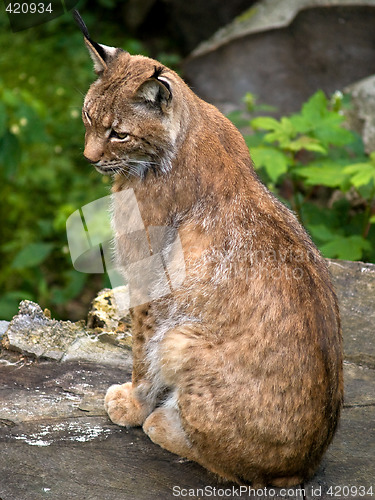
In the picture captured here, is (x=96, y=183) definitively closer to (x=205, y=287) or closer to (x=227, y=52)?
(x=227, y=52)

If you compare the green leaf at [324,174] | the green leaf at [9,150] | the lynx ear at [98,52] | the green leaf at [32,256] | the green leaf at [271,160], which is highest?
the lynx ear at [98,52]

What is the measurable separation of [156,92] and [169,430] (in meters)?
1.46

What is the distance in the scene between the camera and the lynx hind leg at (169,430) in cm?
302

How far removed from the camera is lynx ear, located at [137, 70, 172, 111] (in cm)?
A: 284

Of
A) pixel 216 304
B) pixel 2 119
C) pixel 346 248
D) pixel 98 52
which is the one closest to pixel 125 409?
pixel 216 304

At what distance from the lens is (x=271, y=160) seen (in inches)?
188

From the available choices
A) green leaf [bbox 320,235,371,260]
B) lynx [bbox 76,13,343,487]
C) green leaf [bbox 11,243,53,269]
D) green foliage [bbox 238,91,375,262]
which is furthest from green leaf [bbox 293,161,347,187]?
green leaf [bbox 11,243,53,269]

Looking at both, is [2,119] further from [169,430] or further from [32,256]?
[169,430]

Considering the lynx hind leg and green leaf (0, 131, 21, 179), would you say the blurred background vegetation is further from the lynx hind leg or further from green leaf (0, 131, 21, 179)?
the lynx hind leg

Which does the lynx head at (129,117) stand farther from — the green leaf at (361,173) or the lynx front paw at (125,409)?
the green leaf at (361,173)

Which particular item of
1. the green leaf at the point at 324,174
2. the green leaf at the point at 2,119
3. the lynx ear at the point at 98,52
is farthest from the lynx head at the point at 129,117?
the green leaf at the point at 2,119

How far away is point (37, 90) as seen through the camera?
7.82 m

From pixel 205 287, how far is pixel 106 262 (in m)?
1.08

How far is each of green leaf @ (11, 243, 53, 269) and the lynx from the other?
8.33 ft
